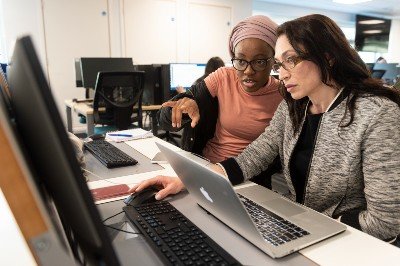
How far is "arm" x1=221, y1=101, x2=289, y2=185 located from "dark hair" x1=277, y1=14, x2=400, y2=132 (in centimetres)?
26

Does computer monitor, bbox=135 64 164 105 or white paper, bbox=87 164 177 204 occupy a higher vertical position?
computer monitor, bbox=135 64 164 105

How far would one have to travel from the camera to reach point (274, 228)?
2.60ft

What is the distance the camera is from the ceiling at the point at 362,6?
7.67 m

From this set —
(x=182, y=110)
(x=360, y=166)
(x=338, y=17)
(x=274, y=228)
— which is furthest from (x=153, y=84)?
(x=338, y=17)

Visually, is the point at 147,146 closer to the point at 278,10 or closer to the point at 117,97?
the point at 117,97

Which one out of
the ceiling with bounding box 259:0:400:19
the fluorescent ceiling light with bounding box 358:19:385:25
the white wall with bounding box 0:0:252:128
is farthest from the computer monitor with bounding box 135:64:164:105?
the fluorescent ceiling light with bounding box 358:19:385:25

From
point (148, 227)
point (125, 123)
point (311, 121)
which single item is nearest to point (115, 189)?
point (148, 227)

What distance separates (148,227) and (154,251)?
0.30ft

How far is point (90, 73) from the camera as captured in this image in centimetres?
384

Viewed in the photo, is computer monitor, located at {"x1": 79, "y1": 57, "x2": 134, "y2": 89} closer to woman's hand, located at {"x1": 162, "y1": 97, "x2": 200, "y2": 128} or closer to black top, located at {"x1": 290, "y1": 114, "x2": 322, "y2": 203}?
woman's hand, located at {"x1": 162, "y1": 97, "x2": 200, "y2": 128}

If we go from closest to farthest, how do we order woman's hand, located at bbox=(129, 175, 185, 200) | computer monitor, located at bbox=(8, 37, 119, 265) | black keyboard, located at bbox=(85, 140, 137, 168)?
computer monitor, located at bbox=(8, 37, 119, 265) < woman's hand, located at bbox=(129, 175, 185, 200) < black keyboard, located at bbox=(85, 140, 137, 168)

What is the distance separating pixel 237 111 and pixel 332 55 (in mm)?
609

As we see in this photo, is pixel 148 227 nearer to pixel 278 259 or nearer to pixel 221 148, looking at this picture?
pixel 278 259

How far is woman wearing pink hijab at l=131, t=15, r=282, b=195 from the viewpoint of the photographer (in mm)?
1461
